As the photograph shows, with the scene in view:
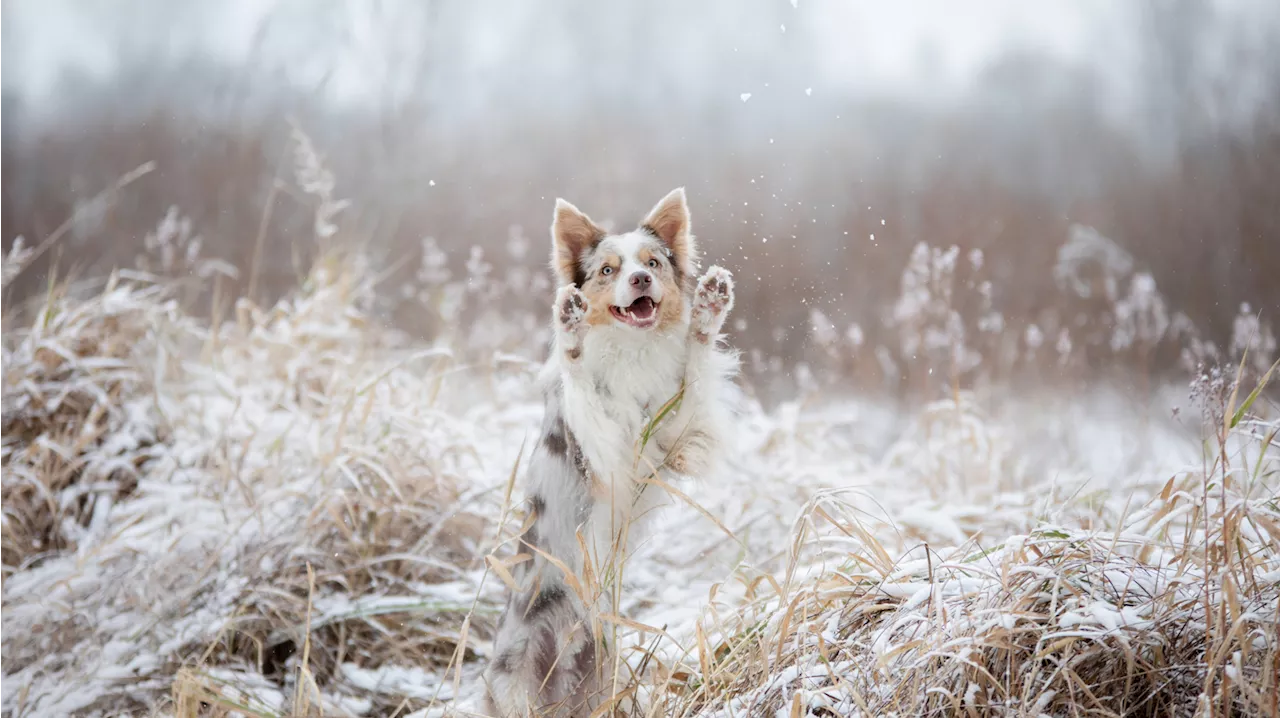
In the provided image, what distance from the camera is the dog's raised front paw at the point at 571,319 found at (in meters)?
1.97

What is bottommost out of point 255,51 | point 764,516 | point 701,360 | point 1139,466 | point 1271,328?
point 764,516

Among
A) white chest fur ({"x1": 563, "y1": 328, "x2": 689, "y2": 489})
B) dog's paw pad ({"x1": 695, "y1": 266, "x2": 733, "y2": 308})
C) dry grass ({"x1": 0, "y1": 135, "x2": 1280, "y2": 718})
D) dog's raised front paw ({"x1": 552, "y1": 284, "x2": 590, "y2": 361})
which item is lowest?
dry grass ({"x1": 0, "y1": 135, "x2": 1280, "y2": 718})

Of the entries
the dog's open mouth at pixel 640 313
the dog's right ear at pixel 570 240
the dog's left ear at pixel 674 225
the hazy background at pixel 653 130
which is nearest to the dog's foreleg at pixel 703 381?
the dog's open mouth at pixel 640 313

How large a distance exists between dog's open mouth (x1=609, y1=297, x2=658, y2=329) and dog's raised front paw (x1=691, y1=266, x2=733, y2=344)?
0.11 meters

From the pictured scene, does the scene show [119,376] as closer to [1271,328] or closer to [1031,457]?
[1031,457]

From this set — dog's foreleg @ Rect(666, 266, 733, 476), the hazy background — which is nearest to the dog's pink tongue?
dog's foreleg @ Rect(666, 266, 733, 476)

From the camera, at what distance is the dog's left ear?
224 cm

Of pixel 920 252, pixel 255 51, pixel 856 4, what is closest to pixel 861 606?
pixel 920 252

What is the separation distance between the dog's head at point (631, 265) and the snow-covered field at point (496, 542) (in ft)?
1.64

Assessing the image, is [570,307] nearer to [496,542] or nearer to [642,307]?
[642,307]

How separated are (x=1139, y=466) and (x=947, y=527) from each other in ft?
5.65

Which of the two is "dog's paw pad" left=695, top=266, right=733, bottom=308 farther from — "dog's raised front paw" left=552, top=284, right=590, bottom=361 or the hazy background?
the hazy background

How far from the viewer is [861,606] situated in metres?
1.69

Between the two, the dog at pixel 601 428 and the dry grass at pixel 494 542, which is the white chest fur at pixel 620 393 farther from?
the dry grass at pixel 494 542
